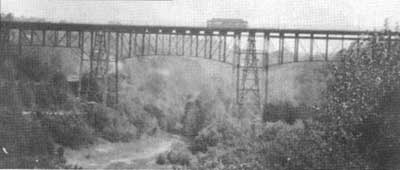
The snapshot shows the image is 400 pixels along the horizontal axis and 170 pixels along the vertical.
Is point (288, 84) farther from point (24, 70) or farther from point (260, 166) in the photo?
point (260, 166)

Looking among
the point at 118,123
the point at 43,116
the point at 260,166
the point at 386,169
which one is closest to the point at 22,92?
the point at 43,116

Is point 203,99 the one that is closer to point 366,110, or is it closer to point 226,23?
point 226,23

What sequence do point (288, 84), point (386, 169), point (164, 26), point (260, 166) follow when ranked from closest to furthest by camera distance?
point (386, 169)
point (260, 166)
point (164, 26)
point (288, 84)

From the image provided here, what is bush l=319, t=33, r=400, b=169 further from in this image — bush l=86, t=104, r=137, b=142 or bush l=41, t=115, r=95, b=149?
bush l=86, t=104, r=137, b=142

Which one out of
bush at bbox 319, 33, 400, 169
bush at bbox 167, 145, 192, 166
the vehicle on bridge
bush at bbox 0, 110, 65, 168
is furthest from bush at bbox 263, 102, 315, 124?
bush at bbox 319, 33, 400, 169

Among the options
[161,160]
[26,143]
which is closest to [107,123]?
[161,160]
